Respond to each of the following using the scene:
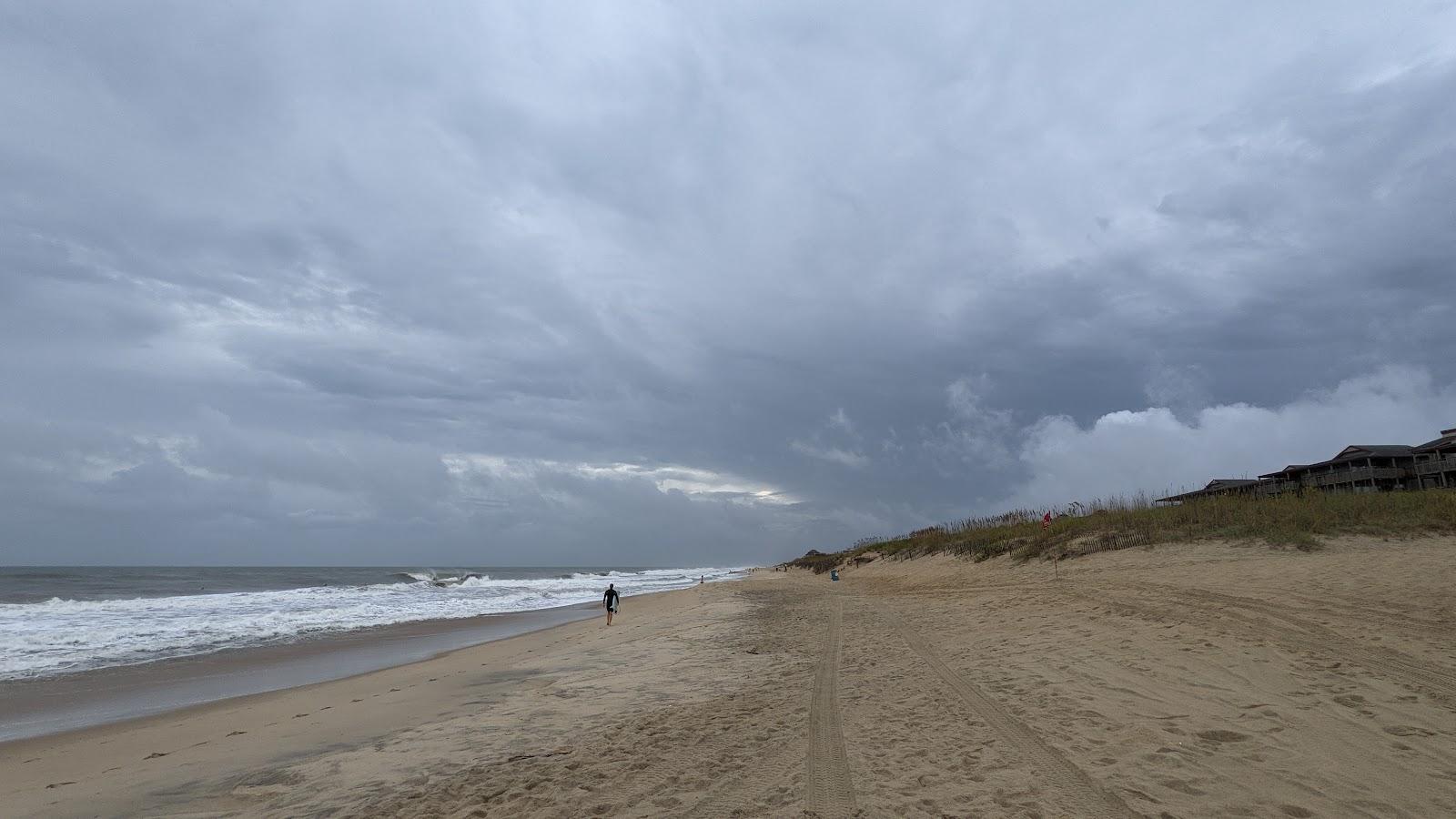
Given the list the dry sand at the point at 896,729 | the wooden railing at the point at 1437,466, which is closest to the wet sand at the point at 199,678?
the dry sand at the point at 896,729

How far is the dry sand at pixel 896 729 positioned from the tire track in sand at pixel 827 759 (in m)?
0.03

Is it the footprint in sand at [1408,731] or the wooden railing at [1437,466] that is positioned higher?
the wooden railing at [1437,466]

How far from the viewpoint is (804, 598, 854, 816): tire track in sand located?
15.8 ft

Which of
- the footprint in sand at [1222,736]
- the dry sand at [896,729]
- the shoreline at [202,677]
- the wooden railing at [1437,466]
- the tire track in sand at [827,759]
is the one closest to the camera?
the tire track in sand at [827,759]

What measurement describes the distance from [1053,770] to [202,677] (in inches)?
602

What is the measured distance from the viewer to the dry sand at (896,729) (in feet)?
16.3

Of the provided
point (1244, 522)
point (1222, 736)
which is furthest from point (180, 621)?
point (1244, 522)

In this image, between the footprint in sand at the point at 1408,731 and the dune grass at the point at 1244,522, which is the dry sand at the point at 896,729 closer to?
the footprint in sand at the point at 1408,731

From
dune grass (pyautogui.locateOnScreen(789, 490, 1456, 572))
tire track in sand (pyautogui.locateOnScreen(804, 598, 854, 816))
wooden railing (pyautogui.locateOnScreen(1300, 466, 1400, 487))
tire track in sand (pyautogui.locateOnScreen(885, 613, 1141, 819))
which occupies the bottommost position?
tire track in sand (pyautogui.locateOnScreen(804, 598, 854, 816))

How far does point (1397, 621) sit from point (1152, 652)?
3.32 meters

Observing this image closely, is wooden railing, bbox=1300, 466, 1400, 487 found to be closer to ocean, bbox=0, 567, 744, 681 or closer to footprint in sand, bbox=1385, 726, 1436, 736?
footprint in sand, bbox=1385, 726, 1436, 736

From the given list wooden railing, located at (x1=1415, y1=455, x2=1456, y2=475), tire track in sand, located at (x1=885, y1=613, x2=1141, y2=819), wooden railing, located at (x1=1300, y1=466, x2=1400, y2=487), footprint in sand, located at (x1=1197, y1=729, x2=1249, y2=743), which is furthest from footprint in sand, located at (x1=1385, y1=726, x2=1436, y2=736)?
wooden railing, located at (x1=1415, y1=455, x2=1456, y2=475)

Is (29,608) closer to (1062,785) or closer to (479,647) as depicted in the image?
(479,647)

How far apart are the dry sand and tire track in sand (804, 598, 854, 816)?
0.09 feet
